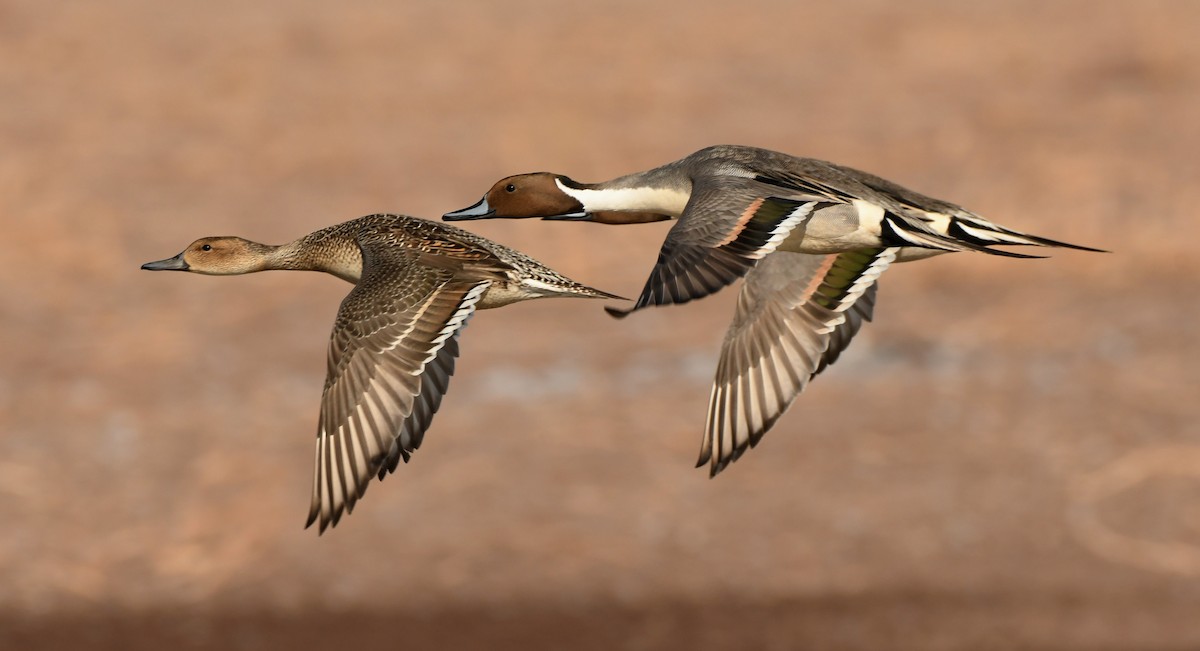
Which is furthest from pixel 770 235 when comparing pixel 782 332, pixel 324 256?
pixel 324 256

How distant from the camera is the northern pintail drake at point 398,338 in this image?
7055 mm

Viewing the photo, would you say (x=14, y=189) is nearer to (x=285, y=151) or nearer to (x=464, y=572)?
(x=285, y=151)

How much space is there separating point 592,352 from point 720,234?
14859 mm

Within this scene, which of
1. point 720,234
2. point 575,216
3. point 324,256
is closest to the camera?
point 720,234

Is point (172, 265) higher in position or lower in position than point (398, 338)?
higher

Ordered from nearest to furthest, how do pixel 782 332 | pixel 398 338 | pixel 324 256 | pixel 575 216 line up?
pixel 398 338 → pixel 575 216 → pixel 324 256 → pixel 782 332

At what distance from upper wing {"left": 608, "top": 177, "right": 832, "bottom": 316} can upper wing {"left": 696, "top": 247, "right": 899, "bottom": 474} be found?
1.06m

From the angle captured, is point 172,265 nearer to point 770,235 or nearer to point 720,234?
point 720,234

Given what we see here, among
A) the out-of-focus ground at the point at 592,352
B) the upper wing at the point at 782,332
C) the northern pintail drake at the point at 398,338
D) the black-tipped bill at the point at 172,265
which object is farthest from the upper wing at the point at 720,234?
the out-of-focus ground at the point at 592,352

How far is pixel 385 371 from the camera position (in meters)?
7.26

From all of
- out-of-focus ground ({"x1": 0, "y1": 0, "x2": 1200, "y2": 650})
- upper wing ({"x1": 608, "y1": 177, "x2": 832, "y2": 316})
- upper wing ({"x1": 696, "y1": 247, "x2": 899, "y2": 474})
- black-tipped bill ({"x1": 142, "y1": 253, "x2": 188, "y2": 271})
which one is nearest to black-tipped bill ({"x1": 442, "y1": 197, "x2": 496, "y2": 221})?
upper wing ({"x1": 608, "y1": 177, "x2": 832, "y2": 316})

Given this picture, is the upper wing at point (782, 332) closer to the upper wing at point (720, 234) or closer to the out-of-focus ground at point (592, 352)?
the upper wing at point (720, 234)

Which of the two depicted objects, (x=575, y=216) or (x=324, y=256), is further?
(x=324, y=256)

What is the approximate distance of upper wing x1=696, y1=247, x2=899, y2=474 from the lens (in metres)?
8.32
